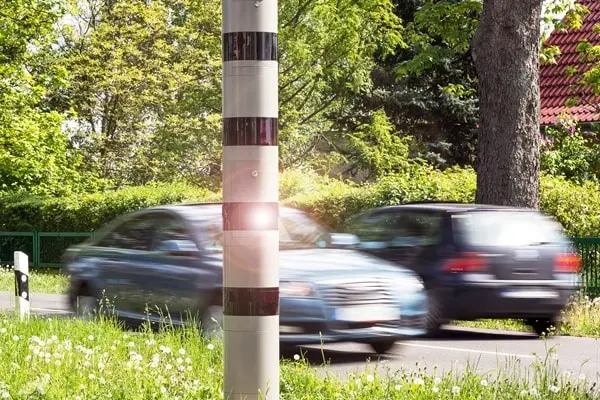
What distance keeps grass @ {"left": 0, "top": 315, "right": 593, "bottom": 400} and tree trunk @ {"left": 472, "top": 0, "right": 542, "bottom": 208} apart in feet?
28.9

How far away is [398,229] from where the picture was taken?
46.6ft

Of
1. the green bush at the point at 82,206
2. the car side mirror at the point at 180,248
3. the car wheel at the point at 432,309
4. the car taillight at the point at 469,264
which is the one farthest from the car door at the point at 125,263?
the green bush at the point at 82,206

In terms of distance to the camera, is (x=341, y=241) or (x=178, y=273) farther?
(x=341, y=241)

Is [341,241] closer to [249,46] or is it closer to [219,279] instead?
[219,279]

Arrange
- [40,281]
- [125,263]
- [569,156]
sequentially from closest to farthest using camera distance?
[125,263]
[40,281]
[569,156]

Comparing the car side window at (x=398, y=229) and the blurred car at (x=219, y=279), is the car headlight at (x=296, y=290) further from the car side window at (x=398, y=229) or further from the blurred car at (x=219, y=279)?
the car side window at (x=398, y=229)

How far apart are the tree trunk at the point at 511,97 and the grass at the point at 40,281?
8.86 metres

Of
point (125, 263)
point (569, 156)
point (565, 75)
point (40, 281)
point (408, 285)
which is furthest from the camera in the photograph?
point (565, 75)

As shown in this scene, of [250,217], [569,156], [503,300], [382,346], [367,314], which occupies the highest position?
[250,217]

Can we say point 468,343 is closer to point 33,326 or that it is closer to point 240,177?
point 33,326

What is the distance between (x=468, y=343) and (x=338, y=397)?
6476mm

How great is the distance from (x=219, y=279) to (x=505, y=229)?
404 cm

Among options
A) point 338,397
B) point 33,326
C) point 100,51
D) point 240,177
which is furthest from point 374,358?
point 100,51

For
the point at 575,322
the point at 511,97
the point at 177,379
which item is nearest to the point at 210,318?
the point at 177,379
